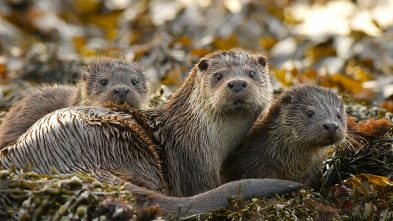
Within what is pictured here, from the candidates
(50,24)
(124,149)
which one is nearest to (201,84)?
(124,149)

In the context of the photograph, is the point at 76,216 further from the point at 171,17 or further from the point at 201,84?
the point at 171,17

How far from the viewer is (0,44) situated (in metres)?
8.55

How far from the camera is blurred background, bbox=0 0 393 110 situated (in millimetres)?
6764

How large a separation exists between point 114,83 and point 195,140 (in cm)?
131

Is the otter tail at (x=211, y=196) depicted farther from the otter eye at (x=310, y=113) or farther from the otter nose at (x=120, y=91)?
the otter nose at (x=120, y=91)

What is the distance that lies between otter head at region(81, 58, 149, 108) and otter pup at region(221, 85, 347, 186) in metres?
1.11

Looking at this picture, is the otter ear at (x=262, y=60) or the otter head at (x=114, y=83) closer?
the otter ear at (x=262, y=60)

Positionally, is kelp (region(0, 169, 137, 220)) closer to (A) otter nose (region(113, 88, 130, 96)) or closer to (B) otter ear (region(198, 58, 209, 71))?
(B) otter ear (region(198, 58, 209, 71))

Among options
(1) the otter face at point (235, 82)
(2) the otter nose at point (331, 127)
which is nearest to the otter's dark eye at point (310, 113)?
(2) the otter nose at point (331, 127)

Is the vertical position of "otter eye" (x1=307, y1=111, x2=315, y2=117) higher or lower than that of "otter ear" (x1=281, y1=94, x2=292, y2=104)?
lower

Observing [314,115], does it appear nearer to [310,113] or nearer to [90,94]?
[310,113]

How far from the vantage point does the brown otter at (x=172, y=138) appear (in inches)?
131

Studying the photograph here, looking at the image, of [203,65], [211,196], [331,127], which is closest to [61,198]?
[211,196]

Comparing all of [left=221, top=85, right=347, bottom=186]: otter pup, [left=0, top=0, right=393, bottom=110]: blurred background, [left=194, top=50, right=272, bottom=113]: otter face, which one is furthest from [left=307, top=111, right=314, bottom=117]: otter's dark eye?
[left=0, top=0, right=393, bottom=110]: blurred background
